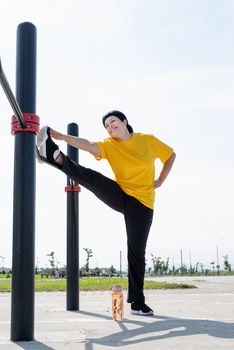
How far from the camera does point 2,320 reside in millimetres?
3188

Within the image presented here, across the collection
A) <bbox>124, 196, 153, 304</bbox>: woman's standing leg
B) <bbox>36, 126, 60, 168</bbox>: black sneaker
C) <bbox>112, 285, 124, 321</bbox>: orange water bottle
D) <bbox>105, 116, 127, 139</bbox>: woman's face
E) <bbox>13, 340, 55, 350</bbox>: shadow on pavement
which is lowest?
<bbox>13, 340, 55, 350</bbox>: shadow on pavement

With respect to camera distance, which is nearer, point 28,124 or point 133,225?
point 28,124

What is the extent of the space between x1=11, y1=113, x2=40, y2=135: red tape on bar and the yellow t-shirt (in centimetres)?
103

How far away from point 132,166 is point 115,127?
1.29ft

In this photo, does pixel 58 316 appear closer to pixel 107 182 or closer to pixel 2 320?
pixel 2 320

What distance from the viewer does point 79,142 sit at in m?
3.26

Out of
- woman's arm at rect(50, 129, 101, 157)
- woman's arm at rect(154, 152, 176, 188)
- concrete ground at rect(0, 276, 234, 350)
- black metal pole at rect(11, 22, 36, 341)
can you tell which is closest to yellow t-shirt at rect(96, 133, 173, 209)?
woman's arm at rect(50, 129, 101, 157)

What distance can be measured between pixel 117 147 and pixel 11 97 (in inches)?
58.2

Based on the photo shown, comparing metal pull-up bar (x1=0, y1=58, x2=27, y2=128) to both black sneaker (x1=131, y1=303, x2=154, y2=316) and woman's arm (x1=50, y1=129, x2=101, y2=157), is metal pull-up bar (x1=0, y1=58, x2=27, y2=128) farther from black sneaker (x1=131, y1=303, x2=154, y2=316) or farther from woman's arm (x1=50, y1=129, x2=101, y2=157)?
black sneaker (x1=131, y1=303, x2=154, y2=316)

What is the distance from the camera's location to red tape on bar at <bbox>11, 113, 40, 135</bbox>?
2.47 meters

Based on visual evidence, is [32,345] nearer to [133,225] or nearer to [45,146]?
[45,146]

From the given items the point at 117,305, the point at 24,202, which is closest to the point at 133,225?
the point at 117,305

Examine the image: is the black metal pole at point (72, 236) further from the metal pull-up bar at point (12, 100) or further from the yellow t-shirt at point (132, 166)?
the metal pull-up bar at point (12, 100)

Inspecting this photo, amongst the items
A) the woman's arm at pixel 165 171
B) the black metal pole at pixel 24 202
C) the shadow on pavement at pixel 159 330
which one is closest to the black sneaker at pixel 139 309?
the shadow on pavement at pixel 159 330
